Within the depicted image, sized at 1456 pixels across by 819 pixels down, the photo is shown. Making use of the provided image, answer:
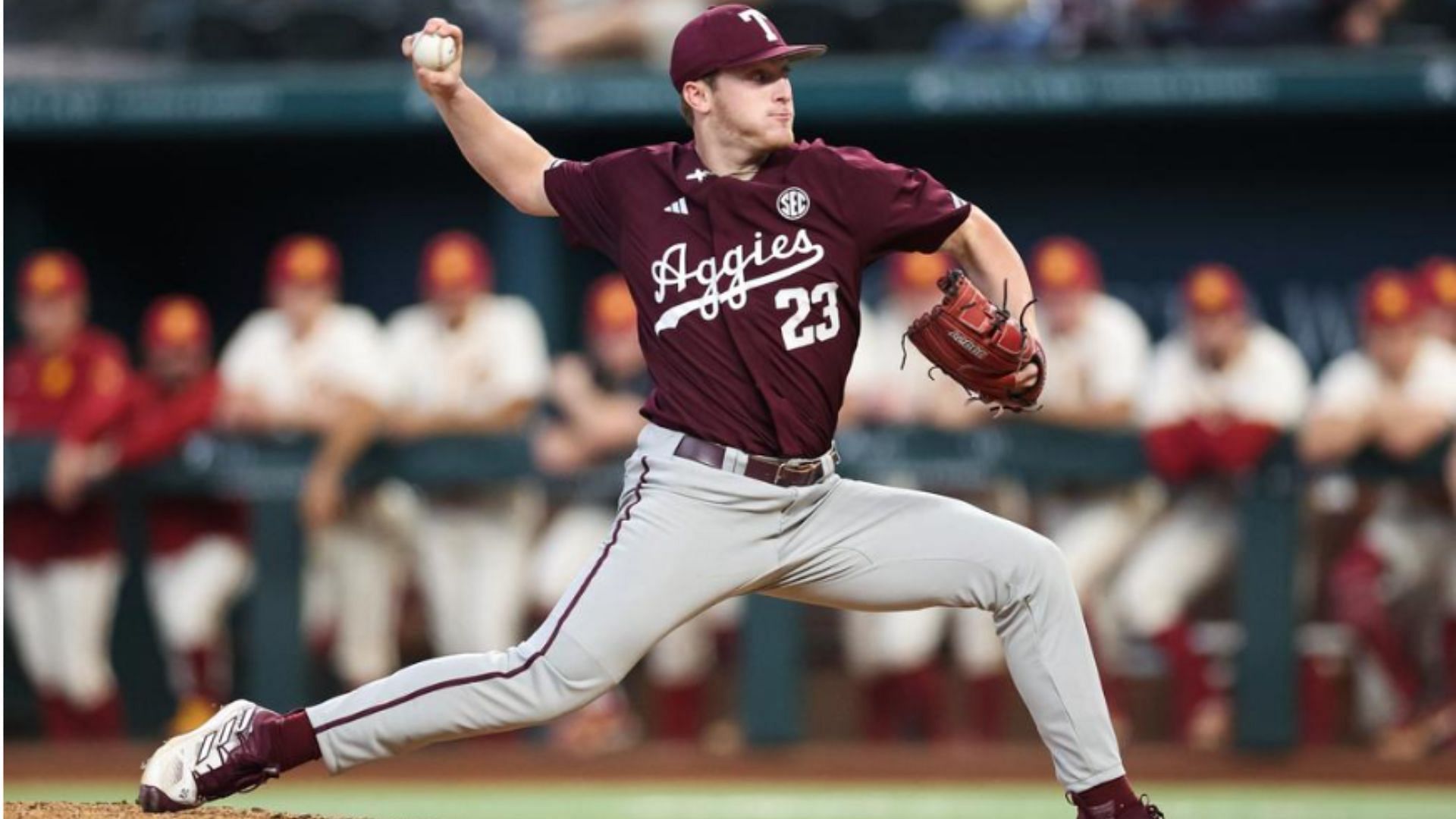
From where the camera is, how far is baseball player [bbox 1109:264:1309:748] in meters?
6.93

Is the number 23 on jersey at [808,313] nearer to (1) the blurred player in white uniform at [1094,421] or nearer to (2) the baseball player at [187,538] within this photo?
(1) the blurred player in white uniform at [1094,421]

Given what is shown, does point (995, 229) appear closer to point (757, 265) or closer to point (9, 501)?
point (757, 265)

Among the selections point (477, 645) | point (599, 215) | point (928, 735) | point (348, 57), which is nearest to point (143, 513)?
point (477, 645)

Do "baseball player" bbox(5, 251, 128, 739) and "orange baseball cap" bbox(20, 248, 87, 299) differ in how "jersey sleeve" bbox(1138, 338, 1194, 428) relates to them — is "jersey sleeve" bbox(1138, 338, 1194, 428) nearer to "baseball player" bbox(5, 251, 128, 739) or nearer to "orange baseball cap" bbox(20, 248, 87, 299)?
"baseball player" bbox(5, 251, 128, 739)

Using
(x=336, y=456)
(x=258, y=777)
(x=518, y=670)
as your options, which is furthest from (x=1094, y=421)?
(x=258, y=777)

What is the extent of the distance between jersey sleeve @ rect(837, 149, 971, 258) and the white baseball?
0.70 m

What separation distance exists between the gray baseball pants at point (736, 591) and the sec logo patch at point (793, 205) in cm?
42

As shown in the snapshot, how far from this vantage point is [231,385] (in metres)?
7.64

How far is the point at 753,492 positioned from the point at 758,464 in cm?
5

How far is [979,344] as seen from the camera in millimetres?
3738

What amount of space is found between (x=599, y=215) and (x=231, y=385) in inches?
159

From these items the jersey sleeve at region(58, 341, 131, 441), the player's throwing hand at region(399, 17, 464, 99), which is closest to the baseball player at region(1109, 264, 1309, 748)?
the jersey sleeve at region(58, 341, 131, 441)

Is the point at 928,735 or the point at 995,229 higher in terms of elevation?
the point at 995,229

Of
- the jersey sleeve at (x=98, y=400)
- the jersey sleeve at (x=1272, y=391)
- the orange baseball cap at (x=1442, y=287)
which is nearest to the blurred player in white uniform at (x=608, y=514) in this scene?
the jersey sleeve at (x=98, y=400)
